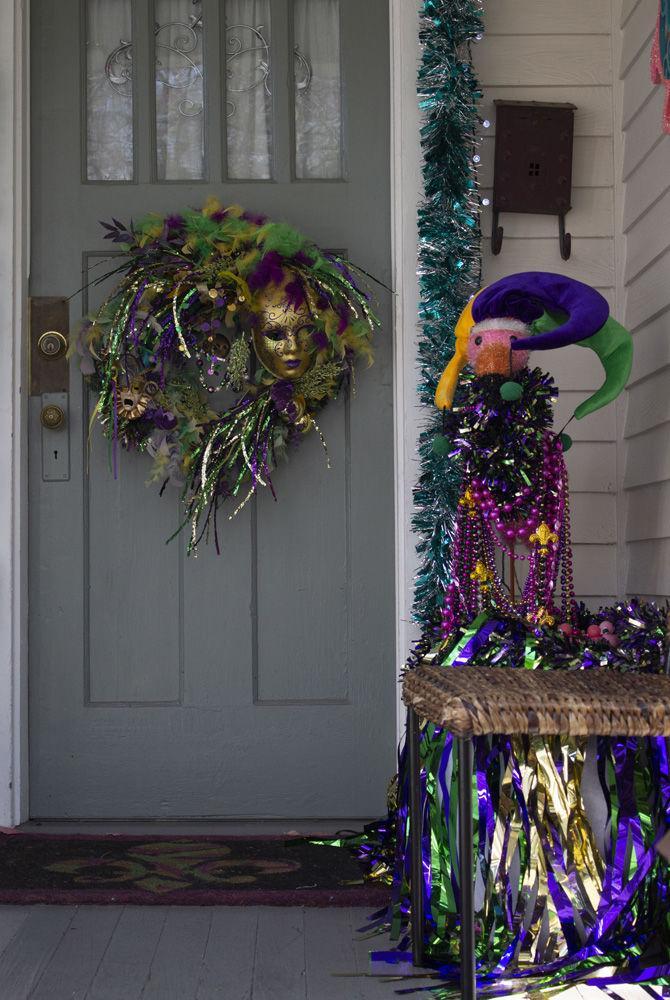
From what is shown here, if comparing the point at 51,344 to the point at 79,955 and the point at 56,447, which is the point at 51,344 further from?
the point at 79,955

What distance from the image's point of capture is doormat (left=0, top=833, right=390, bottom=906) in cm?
214

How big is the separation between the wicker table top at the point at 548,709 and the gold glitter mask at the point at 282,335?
118cm

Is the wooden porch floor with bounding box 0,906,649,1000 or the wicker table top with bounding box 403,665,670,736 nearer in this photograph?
the wicker table top with bounding box 403,665,670,736

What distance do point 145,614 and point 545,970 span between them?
1361mm

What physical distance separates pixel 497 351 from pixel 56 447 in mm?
1173

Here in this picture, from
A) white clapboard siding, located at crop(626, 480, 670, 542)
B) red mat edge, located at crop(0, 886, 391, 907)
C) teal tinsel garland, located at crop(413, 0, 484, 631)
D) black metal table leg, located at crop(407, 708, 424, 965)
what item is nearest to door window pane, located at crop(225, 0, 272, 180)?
teal tinsel garland, located at crop(413, 0, 484, 631)

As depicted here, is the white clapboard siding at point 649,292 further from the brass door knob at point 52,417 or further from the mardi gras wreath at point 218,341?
the brass door knob at point 52,417

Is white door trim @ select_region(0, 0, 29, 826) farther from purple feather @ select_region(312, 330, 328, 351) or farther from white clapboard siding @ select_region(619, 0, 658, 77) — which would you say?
white clapboard siding @ select_region(619, 0, 658, 77)

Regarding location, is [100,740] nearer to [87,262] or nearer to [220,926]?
[220,926]

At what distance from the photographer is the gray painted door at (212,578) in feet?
8.88

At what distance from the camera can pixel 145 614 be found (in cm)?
273

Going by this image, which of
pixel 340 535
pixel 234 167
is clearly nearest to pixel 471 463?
pixel 340 535

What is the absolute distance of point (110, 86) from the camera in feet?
9.17

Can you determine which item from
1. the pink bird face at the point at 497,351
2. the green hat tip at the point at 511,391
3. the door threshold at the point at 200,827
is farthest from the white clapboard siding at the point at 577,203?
the door threshold at the point at 200,827
